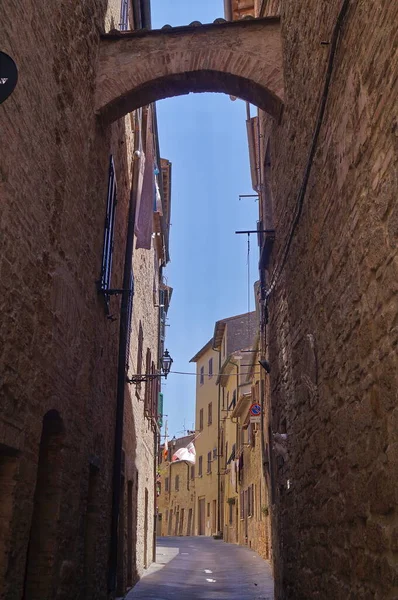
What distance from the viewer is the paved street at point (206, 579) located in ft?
32.2

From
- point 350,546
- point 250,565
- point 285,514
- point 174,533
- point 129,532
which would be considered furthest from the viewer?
point 174,533

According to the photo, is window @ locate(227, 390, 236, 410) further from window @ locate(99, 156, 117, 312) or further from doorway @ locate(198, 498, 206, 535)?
window @ locate(99, 156, 117, 312)

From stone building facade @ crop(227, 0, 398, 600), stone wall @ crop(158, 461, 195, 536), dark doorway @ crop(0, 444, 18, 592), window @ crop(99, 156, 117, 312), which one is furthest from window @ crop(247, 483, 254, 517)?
stone wall @ crop(158, 461, 195, 536)

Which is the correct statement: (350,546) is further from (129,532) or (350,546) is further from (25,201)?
(129,532)

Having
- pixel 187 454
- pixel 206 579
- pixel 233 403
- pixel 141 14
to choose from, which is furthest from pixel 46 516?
pixel 187 454

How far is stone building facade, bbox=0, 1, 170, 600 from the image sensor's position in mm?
4883

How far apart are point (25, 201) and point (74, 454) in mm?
2867

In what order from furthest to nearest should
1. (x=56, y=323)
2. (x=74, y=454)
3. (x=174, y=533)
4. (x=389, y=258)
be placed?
(x=174, y=533)
(x=74, y=454)
(x=56, y=323)
(x=389, y=258)

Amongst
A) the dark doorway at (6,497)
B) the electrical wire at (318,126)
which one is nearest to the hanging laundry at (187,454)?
the electrical wire at (318,126)

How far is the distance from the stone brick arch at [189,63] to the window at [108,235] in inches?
32.8

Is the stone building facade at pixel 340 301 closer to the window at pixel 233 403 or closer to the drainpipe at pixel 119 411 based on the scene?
the drainpipe at pixel 119 411

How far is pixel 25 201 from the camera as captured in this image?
5.07 meters

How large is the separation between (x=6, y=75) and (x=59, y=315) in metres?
2.99

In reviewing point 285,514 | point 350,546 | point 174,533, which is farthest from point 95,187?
point 174,533
